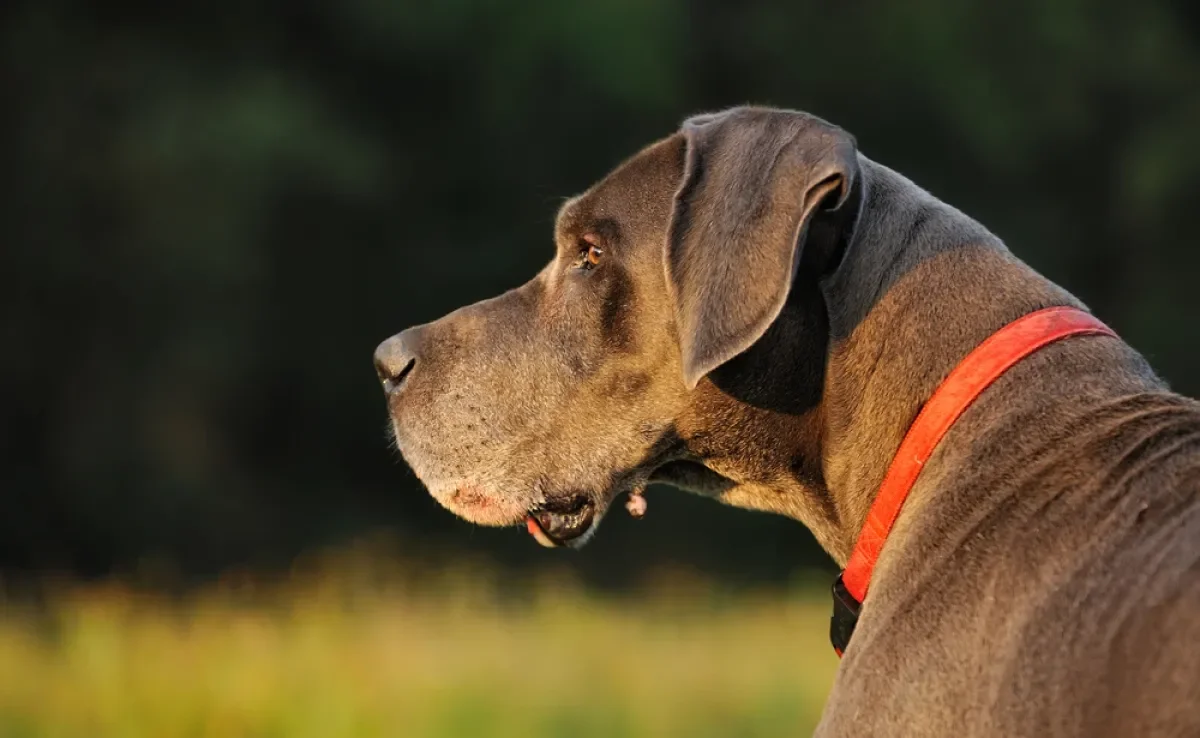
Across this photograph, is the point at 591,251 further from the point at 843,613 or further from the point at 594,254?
the point at 843,613

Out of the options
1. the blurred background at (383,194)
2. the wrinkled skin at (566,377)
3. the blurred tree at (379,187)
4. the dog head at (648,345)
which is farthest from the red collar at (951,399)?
the blurred tree at (379,187)

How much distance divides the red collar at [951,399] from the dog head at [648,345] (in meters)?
0.35

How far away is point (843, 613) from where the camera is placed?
3482 mm

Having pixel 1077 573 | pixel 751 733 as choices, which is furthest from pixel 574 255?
pixel 751 733

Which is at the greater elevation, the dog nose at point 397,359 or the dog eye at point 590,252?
the dog eye at point 590,252

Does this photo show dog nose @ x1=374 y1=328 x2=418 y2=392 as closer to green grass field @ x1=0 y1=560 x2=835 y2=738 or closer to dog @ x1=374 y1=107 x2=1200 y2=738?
dog @ x1=374 y1=107 x2=1200 y2=738

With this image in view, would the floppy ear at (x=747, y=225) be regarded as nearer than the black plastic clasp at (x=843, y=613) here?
Yes

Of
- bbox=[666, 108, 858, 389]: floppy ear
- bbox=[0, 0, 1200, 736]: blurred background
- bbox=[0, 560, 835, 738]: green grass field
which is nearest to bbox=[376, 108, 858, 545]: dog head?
bbox=[666, 108, 858, 389]: floppy ear

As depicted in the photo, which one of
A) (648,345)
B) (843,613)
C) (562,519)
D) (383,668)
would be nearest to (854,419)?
(843,613)

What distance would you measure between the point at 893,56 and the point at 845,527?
19.0m

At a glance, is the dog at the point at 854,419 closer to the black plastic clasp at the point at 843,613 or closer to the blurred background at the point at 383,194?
the black plastic clasp at the point at 843,613

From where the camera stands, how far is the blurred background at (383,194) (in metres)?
19.2

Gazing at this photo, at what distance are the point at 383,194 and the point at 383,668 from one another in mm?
13279

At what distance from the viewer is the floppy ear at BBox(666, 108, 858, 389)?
3340 millimetres
